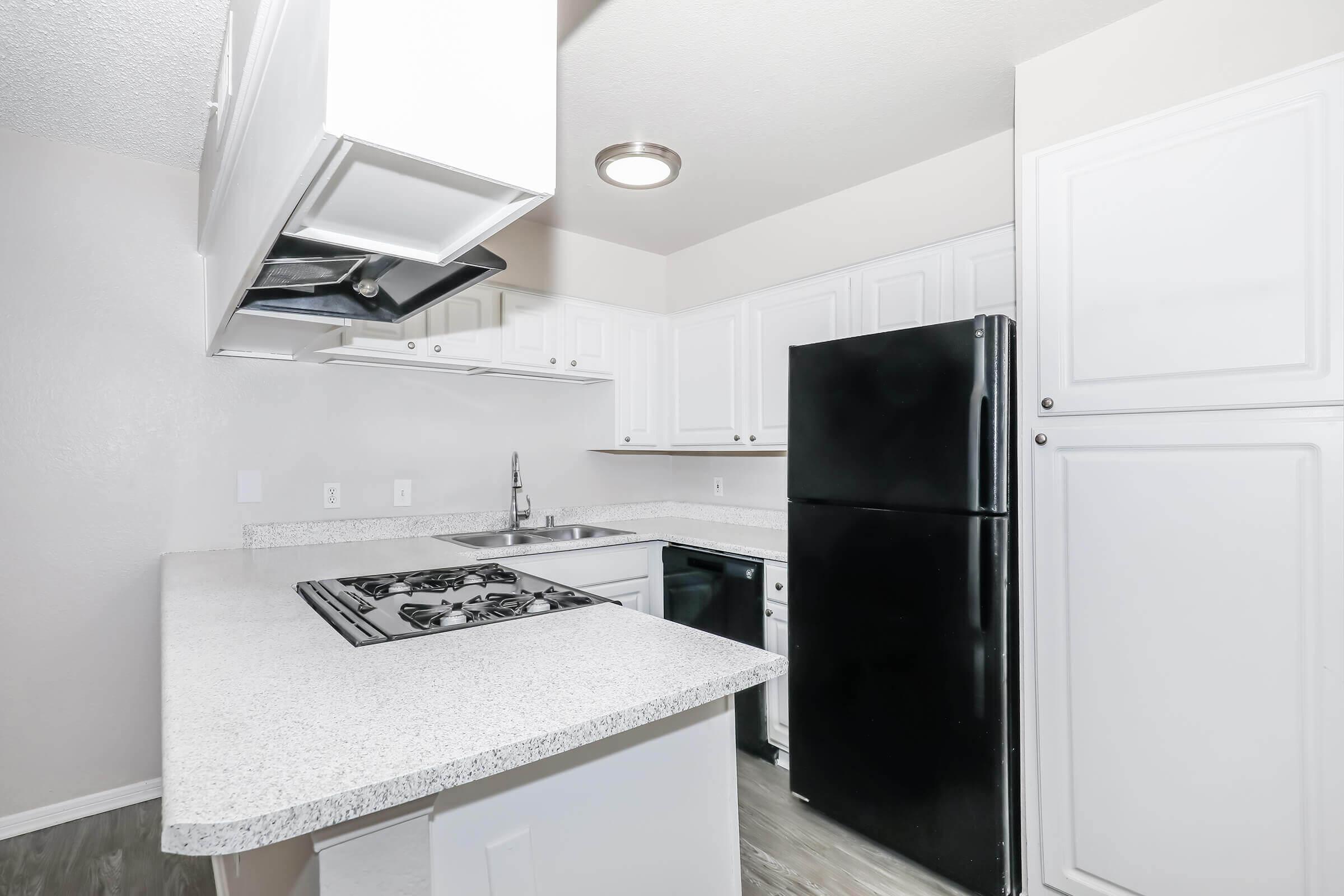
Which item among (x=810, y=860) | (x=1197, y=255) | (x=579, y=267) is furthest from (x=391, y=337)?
(x=1197, y=255)

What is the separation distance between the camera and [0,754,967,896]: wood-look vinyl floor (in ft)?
6.26

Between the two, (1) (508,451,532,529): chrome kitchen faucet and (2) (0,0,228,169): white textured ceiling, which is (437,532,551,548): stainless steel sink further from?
(2) (0,0,228,169): white textured ceiling

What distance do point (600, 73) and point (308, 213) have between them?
125 cm

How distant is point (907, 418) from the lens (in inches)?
76.8

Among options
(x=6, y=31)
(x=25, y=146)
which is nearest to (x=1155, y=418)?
(x=6, y=31)

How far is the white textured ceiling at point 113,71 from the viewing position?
1.65m

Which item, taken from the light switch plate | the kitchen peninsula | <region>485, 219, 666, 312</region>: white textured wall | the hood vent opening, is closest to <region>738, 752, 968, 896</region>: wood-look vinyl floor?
the kitchen peninsula

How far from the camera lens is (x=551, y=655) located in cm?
116

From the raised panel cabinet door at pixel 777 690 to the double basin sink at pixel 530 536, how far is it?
81 centimetres

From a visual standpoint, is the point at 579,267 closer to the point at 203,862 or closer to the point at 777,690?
the point at 777,690

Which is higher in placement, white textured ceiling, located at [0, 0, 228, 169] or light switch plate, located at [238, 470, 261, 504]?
white textured ceiling, located at [0, 0, 228, 169]

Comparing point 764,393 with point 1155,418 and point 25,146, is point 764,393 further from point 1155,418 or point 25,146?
point 25,146

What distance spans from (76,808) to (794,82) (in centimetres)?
339

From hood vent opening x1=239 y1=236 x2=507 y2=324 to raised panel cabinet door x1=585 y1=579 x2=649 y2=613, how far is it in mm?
1515
